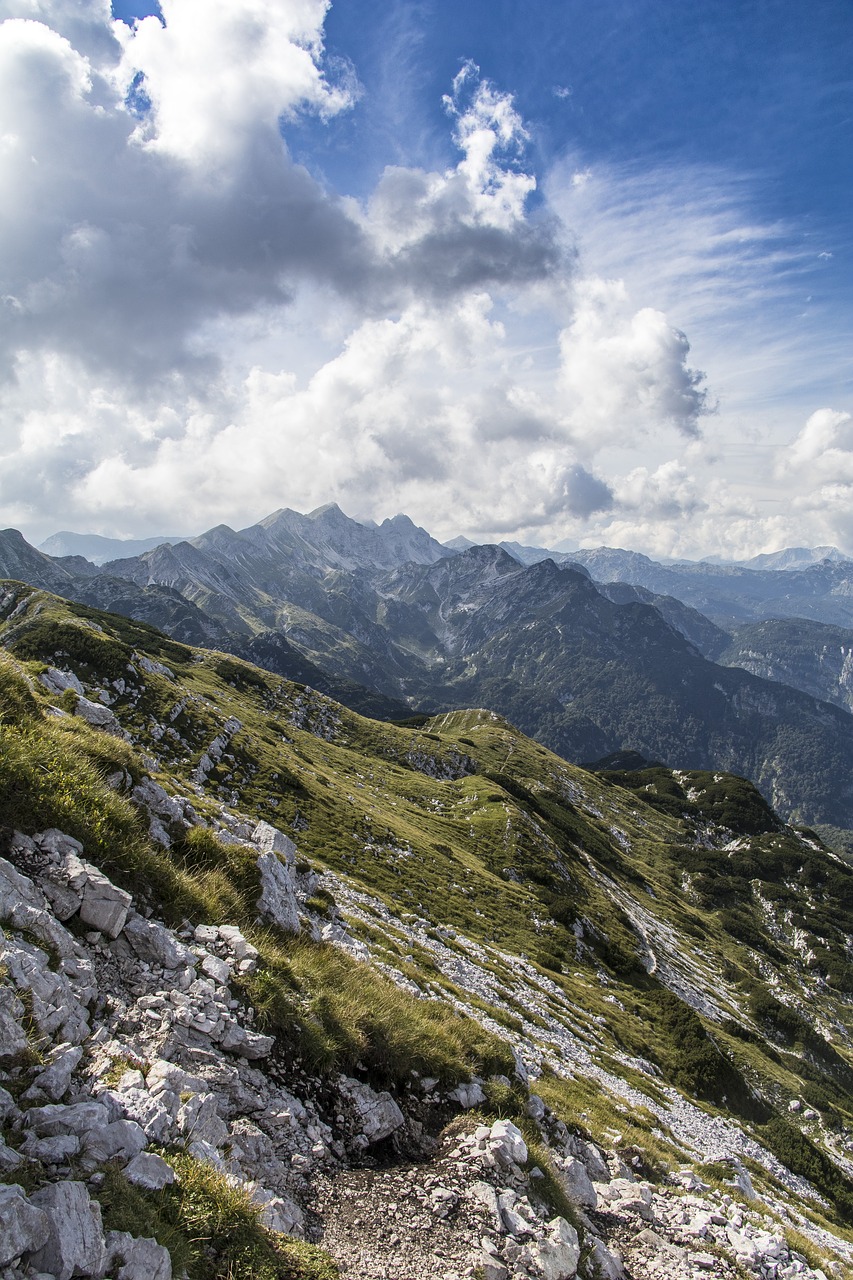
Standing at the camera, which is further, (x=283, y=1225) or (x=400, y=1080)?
(x=400, y=1080)

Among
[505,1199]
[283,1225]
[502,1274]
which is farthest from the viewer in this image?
[505,1199]

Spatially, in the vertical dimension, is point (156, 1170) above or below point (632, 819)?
above

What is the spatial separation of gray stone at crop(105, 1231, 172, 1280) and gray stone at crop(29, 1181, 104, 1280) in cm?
17

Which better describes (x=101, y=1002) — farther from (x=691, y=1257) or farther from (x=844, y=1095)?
(x=844, y=1095)

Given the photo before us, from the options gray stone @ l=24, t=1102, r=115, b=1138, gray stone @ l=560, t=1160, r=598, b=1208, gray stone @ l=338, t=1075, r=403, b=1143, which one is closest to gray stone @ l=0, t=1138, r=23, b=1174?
gray stone @ l=24, t=1102, r=115, b=1138

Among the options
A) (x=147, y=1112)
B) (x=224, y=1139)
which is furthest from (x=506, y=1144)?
(x=147, y=1112)

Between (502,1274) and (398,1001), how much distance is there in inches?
240

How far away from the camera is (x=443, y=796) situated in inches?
4018

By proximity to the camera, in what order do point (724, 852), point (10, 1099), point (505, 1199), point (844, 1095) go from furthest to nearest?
point (724, 852) → point (844, 1095) → point (505, 1199) → point (10, 1099)

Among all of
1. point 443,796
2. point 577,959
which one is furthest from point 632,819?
point 577,959

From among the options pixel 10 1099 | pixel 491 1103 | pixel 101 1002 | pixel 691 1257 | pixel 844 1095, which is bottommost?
pixel 844 1095

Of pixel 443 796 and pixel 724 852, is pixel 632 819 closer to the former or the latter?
pixel 724 852

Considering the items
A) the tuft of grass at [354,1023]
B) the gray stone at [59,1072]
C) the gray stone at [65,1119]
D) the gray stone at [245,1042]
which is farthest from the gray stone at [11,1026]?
the tuft of grass at [354,1023]

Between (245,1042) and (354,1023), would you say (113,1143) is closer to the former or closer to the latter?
(245,1042)
